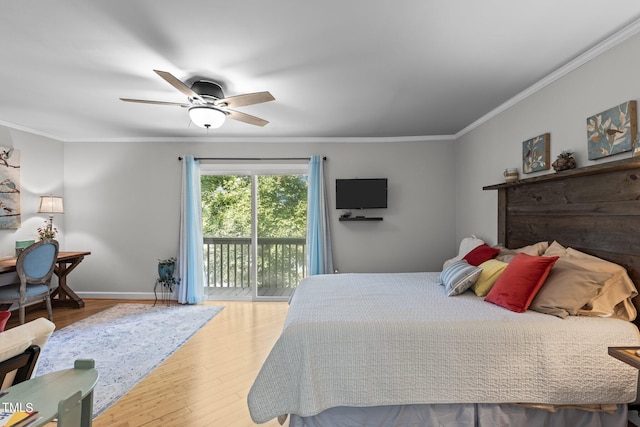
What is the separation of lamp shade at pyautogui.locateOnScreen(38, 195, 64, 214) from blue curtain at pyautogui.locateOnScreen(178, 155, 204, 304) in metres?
1.64

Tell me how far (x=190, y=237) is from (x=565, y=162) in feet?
14.6

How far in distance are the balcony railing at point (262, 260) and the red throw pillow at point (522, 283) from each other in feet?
9.71

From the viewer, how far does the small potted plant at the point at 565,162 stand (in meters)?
2.23

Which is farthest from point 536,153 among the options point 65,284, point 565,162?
point 65,284

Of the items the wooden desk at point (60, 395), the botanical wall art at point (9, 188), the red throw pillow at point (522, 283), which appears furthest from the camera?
the botanical wall art at point (9, 188)

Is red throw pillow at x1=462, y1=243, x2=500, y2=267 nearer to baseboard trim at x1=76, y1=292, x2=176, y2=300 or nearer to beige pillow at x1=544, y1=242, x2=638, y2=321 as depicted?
beige pillow at x1=544, y1=242, x2=638, y2=321

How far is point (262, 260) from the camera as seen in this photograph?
460 cm

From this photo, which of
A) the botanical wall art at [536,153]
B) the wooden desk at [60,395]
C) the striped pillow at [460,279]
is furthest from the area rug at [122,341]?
the botanical wall art at [536,153]

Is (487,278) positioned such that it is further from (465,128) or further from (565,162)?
(465,128)

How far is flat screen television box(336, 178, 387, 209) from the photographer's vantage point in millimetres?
4281

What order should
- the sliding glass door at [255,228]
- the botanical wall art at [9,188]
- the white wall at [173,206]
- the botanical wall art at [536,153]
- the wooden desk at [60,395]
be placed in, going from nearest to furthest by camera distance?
the wooden desk at [60,395] → the botanical wall art at [536,153] → the botanical wall art at [9,188] → the white wall at [173,206] → the sliding glass door at [255,228]

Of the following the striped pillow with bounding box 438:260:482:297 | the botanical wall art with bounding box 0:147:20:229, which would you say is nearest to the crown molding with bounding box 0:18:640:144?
the botanical wall art with bounding box 0:147:20:229

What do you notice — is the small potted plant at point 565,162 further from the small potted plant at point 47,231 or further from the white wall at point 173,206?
the small potted plant at point 47,231

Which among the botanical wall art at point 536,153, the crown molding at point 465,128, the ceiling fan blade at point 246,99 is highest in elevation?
the crown molding at point 465,128
